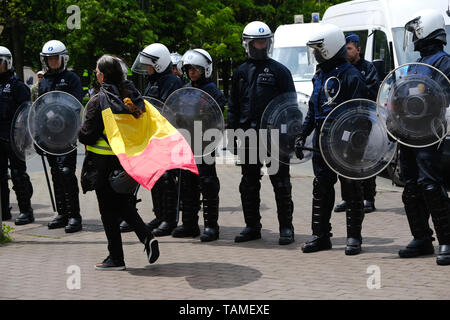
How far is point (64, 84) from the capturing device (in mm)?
8773

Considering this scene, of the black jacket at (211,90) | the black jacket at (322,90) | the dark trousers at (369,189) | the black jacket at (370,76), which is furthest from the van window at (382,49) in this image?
the black jacket at (322,90)

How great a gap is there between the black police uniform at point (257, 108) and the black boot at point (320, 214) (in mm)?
453

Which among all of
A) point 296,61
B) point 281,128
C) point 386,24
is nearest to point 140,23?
point 296,61

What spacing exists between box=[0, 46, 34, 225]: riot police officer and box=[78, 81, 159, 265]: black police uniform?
9.39 feet

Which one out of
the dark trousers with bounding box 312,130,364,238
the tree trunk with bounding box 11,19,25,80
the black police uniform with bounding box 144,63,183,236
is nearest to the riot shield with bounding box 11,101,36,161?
the black police uniform with bounding box 144,63,183,236

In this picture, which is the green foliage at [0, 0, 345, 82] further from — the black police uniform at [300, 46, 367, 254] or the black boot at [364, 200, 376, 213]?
the black police uniform at [300, 46, 367, 254]

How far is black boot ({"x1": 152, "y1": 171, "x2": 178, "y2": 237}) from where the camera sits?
842 centimetres

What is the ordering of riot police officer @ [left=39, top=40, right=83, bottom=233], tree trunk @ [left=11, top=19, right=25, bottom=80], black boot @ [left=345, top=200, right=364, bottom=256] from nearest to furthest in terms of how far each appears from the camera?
1. black boot @ [left=345, top=200, right=364, bottom=256]
2. riot police officer @ [left=39, top=40, right=83, bottom=233]
3. tree trunk @ [left=11, top=19, right=25, bottom=80]

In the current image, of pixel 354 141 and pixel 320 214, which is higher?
pixel 354 141

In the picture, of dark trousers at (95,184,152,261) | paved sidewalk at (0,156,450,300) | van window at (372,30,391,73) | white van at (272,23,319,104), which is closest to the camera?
paved sidewalk at (0,156,450,300)

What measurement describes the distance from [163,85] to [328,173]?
226 centimetres

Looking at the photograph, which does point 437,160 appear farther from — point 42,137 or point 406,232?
point 42,137

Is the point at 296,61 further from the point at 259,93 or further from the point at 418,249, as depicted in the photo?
the point at 418,249

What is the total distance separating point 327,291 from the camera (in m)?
5.77
